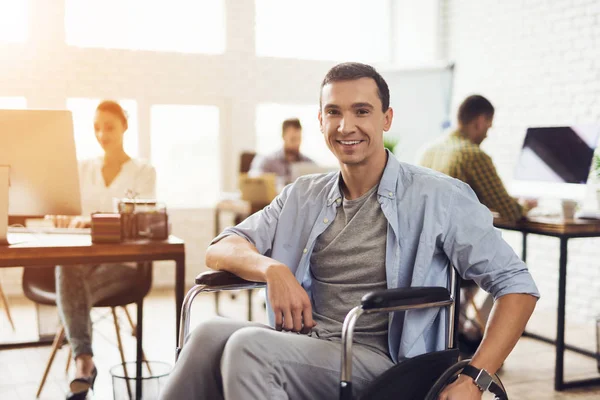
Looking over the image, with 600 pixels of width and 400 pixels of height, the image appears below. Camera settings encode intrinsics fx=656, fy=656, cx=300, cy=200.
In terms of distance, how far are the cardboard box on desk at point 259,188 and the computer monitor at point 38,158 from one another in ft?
7.08

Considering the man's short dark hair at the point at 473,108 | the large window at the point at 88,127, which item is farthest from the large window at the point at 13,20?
the man's short dark hair at the point at 473,108

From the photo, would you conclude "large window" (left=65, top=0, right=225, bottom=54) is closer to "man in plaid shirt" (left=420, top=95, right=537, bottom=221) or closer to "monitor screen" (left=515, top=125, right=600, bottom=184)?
"man in plaid shirt" (left=420, top=95, right=537, bottom=221)

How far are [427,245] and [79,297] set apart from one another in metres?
1.55

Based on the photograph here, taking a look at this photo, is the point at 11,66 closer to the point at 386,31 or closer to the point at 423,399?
the point at 386,31

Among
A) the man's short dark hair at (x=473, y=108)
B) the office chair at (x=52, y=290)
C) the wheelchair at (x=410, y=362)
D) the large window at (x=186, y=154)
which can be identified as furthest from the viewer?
the large window at (x=186, y=154)

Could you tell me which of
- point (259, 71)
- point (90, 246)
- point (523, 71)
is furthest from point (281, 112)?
point (90, 246)

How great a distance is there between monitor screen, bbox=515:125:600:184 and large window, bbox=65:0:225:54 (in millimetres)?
3136

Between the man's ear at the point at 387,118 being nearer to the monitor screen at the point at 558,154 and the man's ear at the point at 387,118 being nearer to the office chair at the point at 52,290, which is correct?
the office chair at the point at 52,290

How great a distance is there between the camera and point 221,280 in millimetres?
1703

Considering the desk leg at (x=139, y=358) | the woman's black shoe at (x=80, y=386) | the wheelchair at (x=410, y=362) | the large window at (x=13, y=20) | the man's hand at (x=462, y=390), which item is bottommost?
the woman's black shoe at (x=80, y=386)

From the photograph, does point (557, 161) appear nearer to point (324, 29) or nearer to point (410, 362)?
point (410, 362)

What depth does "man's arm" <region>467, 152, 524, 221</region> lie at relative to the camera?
3184 mm

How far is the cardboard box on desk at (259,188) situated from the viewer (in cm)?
423

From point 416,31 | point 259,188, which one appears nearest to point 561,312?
point 259,188
